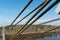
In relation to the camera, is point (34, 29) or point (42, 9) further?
point (34, 29)

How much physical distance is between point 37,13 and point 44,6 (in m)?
0.05

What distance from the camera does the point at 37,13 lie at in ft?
2.20

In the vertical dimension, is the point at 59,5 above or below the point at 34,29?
below

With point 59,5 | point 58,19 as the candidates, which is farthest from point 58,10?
point 58,19

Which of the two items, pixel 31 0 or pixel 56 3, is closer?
pixel 56 3

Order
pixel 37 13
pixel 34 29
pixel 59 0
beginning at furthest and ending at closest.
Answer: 1. pixel 34 29
2. pixel 37 13
3. pixel 59 0

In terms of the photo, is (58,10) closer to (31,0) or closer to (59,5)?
(59,5)

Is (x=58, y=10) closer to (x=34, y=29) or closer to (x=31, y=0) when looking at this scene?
(x=31, y=0)

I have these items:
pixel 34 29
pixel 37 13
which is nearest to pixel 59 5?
pixel 37 13

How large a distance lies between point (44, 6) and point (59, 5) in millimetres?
74

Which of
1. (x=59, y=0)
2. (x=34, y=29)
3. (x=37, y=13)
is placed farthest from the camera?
(x=34, y=29)

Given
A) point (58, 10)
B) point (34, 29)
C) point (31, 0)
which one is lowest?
point (58, 10)

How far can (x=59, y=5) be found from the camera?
568mm

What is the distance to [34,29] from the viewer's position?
54.3m
